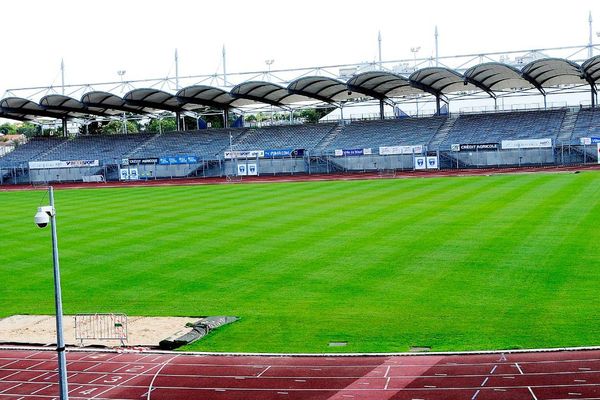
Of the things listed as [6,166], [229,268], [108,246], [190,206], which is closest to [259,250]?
[229,268]

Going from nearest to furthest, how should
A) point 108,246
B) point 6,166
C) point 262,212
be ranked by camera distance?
1. point 108,246
2. point 262,212
3. point 6,166

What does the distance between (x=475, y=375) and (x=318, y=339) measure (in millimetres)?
4892

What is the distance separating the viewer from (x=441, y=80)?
74562 millimetres

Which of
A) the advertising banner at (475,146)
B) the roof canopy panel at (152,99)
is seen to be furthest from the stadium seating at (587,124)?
the roof canopy panel at (152,99)

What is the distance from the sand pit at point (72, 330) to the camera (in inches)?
782

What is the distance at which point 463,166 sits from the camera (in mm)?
72438

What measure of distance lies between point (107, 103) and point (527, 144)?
1947 inches

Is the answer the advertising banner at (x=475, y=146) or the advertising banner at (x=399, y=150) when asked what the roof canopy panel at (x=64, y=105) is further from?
the advertising banner at (x=475, y=146)

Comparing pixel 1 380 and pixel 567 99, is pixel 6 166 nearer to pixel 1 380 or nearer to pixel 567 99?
pixel 567 99

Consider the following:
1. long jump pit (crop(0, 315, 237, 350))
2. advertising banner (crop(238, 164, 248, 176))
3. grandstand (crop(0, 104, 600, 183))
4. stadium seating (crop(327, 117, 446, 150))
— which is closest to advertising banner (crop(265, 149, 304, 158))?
grandstand (crop(0, 104, 600, 183))

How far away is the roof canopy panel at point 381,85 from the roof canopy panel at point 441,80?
4.42 feet

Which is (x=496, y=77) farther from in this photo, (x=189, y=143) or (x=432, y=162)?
(x=189, y=143)

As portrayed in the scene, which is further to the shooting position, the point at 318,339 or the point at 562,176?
the point at 562,176

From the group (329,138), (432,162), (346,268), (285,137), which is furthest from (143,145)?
(346,268)
